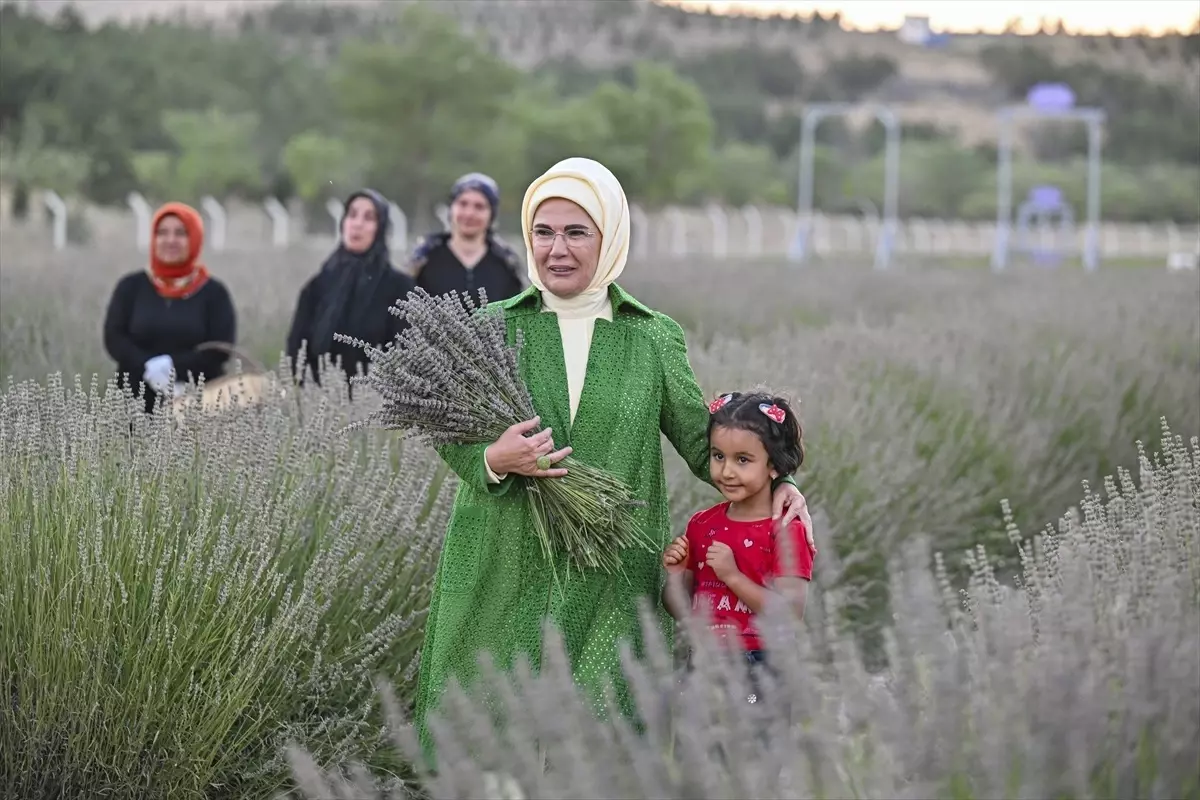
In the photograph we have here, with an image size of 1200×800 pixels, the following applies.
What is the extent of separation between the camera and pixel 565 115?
62.4m

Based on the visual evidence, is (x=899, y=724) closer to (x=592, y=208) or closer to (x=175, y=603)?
Result: (x=592, y=208)

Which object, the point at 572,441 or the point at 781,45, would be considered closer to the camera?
the point at 572,441

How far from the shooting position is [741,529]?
3625mm

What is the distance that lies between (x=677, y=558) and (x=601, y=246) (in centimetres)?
67

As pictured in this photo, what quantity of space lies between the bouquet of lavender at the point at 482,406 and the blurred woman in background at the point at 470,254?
361 centimetres

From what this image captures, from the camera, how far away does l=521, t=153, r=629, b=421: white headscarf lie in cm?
362

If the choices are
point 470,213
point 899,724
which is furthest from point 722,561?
point 470,213

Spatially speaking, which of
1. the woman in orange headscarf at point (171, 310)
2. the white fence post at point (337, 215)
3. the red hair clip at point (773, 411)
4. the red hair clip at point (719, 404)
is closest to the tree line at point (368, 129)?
the white fence post at point (337, 215)

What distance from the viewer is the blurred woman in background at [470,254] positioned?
7309 millimetres

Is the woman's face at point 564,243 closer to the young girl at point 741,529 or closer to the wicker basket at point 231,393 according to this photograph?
the young girl at point 741,529

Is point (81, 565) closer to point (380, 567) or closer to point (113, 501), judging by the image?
point (113, 501)

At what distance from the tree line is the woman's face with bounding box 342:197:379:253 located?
1365 inches

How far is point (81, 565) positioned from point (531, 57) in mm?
139604

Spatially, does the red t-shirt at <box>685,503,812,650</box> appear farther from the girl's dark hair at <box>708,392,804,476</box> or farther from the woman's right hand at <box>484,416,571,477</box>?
the woman's right hand at <box>484,416,571,477</box>
